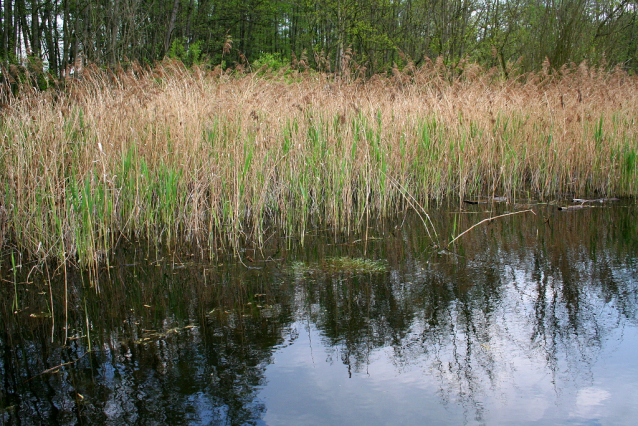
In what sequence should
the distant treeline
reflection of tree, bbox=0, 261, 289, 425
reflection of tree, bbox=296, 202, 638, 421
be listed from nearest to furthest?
1. reflection of tree, bbox=0, 261, 289, 425
2. reflection of tree, bbox=296, 202, 638, 421
3. the distant treeline

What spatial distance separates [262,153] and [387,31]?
13.6 m

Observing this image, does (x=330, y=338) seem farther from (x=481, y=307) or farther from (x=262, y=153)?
(x=262, y=153)

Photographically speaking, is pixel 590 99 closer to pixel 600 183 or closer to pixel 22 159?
pixel 600 183

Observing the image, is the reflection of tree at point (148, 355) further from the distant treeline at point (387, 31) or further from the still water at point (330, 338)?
the distant treeline at point (387, 31)

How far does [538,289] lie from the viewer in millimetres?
2717

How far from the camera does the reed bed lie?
3311 mm

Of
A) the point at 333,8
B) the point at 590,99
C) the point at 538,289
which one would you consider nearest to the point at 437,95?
the point at 590,99

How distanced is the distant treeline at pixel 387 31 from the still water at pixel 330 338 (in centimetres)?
584

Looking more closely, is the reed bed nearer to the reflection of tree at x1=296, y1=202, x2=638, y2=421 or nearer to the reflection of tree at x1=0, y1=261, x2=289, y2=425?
the reflection of tree at x1=0, y1=261, x2=289, y2=425

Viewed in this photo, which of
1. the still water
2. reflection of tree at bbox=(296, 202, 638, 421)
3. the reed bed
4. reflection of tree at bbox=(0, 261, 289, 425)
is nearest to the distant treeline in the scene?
the reed bed

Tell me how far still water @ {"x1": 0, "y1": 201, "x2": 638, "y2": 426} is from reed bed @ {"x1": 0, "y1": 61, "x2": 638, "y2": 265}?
0.37m

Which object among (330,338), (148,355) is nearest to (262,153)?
(330,338)

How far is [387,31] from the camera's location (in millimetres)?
16062

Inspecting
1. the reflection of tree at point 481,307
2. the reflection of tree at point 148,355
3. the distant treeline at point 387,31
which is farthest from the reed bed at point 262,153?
the distant treeline at point 387,31
